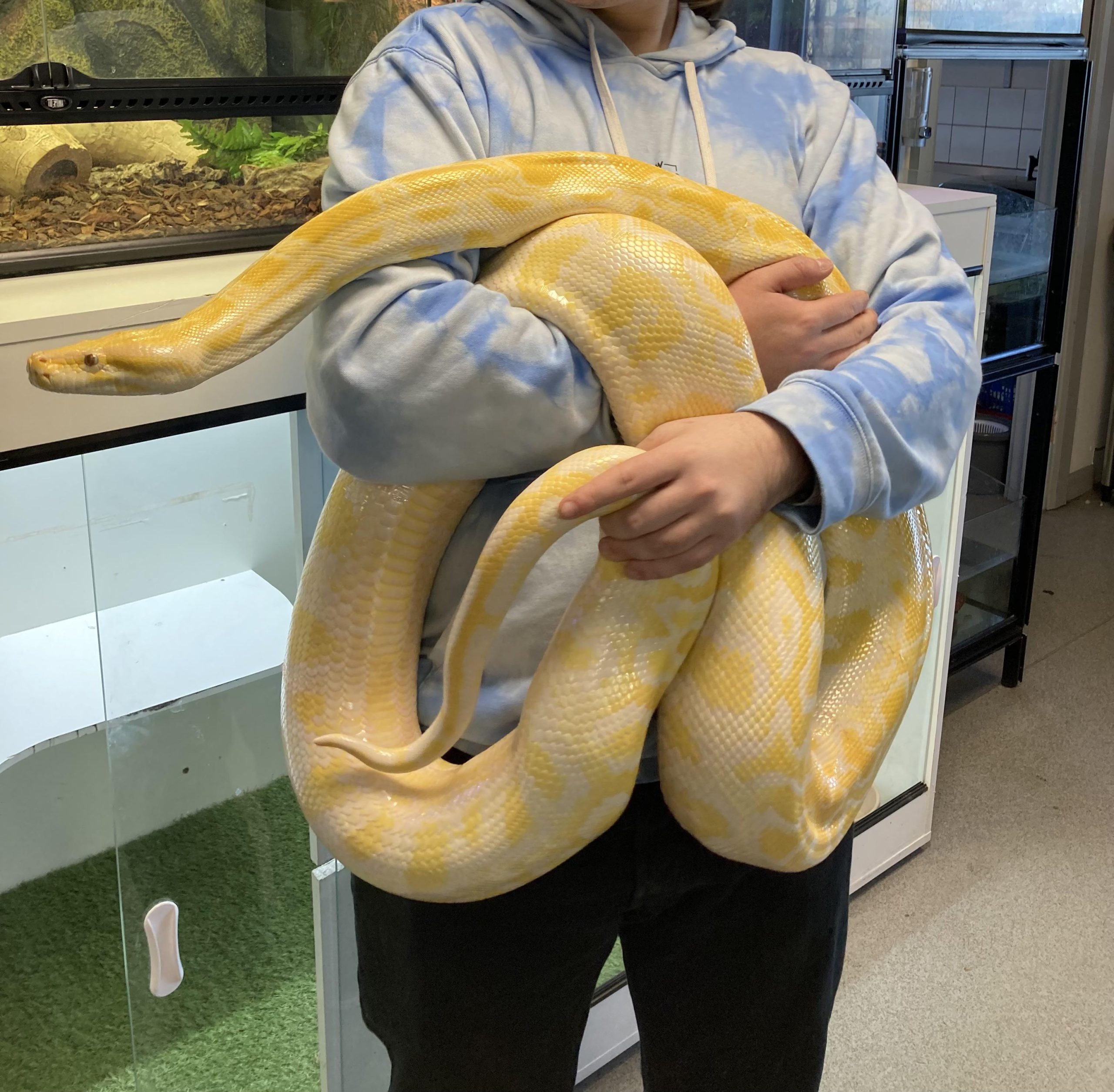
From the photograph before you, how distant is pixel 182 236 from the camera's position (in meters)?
1.28

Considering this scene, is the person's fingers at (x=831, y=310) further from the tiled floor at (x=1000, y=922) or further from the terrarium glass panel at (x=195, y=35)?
the tiled floor at (x=1000, y=922)

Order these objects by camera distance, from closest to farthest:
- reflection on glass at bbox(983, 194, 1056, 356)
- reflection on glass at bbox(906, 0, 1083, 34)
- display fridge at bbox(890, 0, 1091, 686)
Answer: reflection on glass at bbox(906, 0, 1083, 34) → display fridge at bbox(890, 0, 1091, 686) → reflection on glass at bbox(983, 194, 1056, 356)

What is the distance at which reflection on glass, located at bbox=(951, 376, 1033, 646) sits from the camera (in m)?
3.10

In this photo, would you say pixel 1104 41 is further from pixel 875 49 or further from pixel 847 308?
pixel 847 308

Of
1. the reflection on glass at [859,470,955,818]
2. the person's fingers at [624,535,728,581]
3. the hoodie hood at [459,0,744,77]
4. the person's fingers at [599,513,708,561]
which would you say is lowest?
the reflection on glass at [859,470,955,818]

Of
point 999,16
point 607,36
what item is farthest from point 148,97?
point 999,16

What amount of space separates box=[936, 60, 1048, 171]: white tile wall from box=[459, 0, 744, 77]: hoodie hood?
9.78 feet

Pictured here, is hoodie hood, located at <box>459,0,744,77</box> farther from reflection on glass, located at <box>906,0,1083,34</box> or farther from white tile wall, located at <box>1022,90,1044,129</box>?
white tile wall, located at <box>1022,90,1044,129</box>

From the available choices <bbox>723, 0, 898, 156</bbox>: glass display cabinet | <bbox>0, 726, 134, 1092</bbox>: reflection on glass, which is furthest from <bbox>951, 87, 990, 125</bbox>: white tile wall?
<bbox>0, 726, 134, 1092</bbox>: reflection on glass

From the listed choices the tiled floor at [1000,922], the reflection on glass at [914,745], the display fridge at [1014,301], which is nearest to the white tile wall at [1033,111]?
the display fridge at [1014,301]

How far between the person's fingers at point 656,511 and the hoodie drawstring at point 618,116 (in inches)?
13.7

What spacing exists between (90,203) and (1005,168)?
10.5 ft

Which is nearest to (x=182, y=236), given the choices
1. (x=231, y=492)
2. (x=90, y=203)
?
(x=90, y=203)

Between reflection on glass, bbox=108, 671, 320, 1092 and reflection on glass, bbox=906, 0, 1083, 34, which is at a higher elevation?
reflection on glass, bbox=906, 0, 1083, 34
